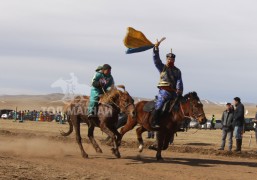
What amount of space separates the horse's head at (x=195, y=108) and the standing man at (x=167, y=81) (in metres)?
0.37

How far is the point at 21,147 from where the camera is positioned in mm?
18875

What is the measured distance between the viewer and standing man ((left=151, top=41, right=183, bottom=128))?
1569 centimetres

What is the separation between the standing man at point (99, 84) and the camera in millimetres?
16297

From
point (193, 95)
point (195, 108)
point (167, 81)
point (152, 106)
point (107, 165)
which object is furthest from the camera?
point (152, 106)

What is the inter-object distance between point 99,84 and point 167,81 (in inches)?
88.1

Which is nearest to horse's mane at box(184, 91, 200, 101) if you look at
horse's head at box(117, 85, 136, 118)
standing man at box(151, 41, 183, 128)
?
standing man at box(151, 41, 183, 128)

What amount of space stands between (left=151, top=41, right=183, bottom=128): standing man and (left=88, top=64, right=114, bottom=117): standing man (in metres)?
1.62

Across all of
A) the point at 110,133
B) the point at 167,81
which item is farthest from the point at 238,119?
the point at 110,133

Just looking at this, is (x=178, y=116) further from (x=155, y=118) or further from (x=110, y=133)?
(x=110, y=133)

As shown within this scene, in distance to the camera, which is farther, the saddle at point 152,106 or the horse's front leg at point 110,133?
the saddle at point 152,106

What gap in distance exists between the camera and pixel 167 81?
15688 millimetres

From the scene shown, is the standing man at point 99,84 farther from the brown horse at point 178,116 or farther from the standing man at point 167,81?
the brown horse at point 178,116

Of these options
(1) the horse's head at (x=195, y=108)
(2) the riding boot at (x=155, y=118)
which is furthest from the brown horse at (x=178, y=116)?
(2) the riding boot at (x=155, y=118)

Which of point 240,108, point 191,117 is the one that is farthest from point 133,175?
point 240,108
